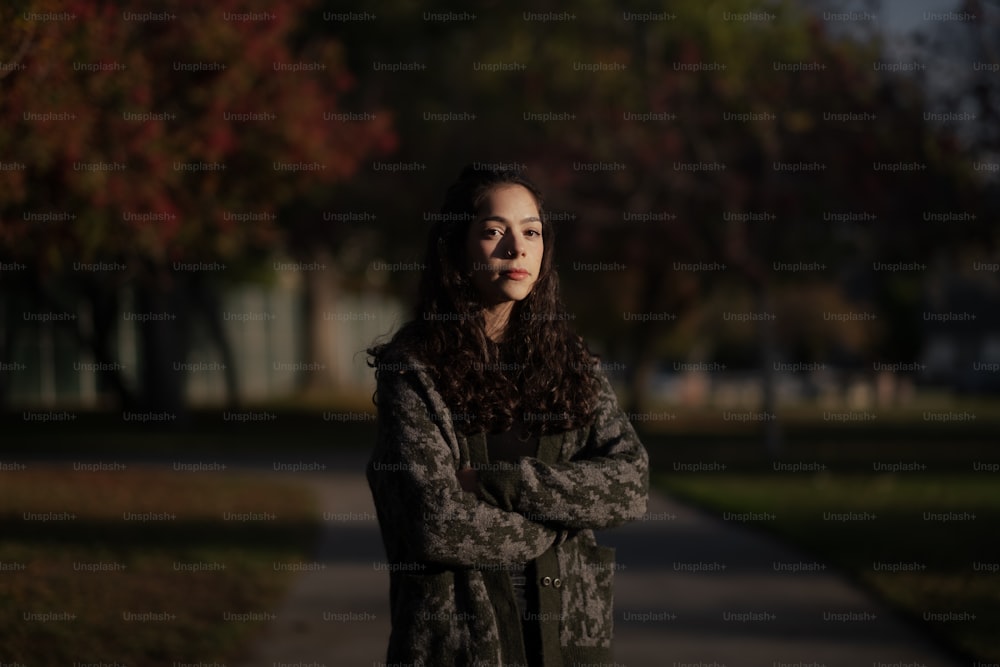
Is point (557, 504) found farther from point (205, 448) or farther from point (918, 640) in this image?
point (205, 448)

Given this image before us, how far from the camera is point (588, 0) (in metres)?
27.6

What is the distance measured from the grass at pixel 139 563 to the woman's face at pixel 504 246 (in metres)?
4.35

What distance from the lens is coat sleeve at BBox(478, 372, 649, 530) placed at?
10.9ft

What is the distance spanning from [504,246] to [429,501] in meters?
0.63

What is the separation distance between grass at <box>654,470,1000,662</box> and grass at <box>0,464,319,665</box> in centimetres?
394

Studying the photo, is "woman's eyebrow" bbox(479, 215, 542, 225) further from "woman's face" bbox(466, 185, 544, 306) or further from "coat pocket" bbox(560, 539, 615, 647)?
"coat pocket" bbox(560, 539, 615, 647)

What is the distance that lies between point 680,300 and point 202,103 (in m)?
18.9

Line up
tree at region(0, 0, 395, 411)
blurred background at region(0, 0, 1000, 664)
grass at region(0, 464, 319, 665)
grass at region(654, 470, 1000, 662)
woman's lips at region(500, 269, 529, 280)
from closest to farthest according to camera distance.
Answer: woman's lips at region(500, 269, 529, 280) → grass at region(0, 464, 319, 665) → grass at region(654, 470, 1000, 662) → tree at region(0, 0, 395, 411) → blurred background at region(0, 0, 1000, 664)

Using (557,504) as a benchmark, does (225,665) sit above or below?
below

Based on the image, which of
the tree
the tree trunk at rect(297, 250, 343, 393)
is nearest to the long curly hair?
the tree

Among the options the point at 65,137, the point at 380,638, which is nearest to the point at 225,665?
the point at 380,638

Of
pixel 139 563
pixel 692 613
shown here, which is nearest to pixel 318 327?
pixel 139 563

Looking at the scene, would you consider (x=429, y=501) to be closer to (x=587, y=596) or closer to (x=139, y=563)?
(x=587, y=596)

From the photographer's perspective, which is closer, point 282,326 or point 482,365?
point 482,365
